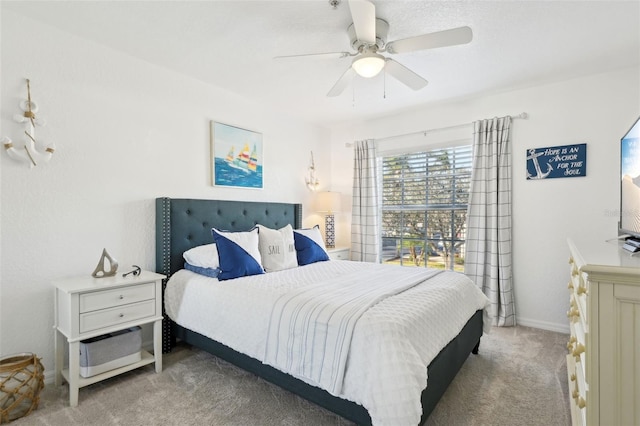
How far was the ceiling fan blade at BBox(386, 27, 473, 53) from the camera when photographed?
1.85 m

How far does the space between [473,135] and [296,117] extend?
217 cm

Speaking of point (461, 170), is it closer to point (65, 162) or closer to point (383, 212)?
point (383, 212)

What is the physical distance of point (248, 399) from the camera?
2.04m

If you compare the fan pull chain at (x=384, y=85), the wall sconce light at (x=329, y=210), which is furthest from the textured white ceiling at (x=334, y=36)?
the wall sconce light at (x=329, y=210)

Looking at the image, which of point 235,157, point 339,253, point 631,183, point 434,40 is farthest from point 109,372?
point 631,183

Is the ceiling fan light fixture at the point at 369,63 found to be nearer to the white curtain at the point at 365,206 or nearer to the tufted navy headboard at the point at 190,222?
the tufted navy headboard at the point at 190,222

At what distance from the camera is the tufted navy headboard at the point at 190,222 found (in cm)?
276

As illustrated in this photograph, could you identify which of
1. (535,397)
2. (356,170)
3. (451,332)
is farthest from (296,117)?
(535,397)

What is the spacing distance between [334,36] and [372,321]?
1951mm

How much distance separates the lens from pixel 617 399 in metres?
1.08

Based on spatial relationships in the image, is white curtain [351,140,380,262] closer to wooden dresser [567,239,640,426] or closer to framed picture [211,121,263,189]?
framed picture [211,121,263,189]

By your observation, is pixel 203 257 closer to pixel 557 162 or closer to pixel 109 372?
pixel 109 372

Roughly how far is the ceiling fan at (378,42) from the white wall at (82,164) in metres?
1.57

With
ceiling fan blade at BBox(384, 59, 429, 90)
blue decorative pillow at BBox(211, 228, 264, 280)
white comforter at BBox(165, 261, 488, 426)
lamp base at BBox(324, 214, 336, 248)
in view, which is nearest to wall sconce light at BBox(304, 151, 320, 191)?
lamp base at BBox(324, 214, 336, 248)
